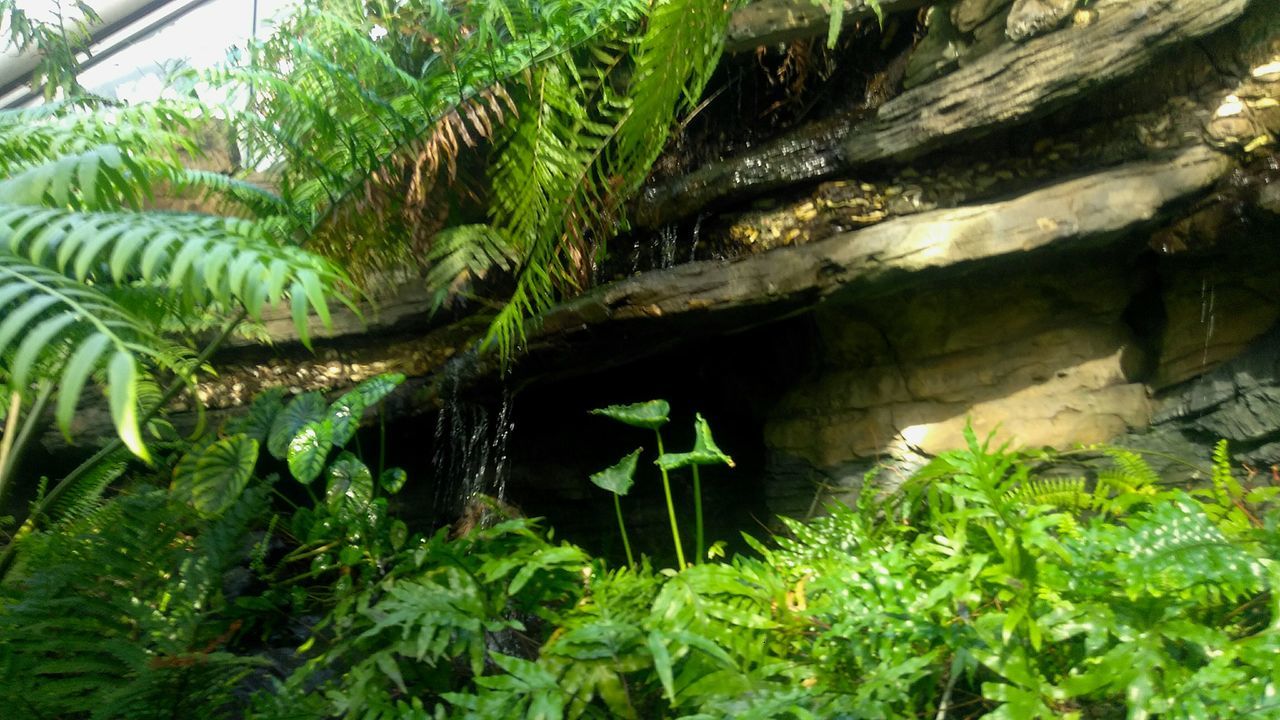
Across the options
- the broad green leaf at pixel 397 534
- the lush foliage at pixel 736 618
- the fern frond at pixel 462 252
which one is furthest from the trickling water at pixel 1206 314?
the broad green leaf at pixel 397 534

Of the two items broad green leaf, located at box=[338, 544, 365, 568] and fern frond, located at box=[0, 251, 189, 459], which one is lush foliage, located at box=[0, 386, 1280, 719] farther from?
fern frond, located at box=[0, 251, 189, 459]

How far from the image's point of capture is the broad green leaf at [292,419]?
10.7 ft

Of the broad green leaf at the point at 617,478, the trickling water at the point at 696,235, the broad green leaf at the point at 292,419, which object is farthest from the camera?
the trickling water at the point at 696,235

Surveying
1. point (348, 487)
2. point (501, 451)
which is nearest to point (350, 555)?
point (348, 487)

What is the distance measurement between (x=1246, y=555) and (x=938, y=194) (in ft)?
6.13

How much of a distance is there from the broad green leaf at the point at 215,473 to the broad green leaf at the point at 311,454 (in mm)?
184

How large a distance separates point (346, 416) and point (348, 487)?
12.4 inches

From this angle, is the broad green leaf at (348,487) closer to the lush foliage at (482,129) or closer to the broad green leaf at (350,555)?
the broad green leaf at (350,555)

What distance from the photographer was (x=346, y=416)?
10.4 feet

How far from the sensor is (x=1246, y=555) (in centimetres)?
189

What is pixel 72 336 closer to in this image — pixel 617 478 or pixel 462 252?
pixel 617 478

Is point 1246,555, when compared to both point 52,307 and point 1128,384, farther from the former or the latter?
point 52,307

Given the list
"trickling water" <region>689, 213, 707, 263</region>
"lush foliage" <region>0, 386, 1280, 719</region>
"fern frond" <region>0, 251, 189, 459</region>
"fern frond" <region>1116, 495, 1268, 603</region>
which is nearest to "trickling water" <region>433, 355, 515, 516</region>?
"trickling water" <region>689, 213, 707, 263</region>

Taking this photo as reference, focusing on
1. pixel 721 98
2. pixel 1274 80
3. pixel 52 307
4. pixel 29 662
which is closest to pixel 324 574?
pixel 29 662
